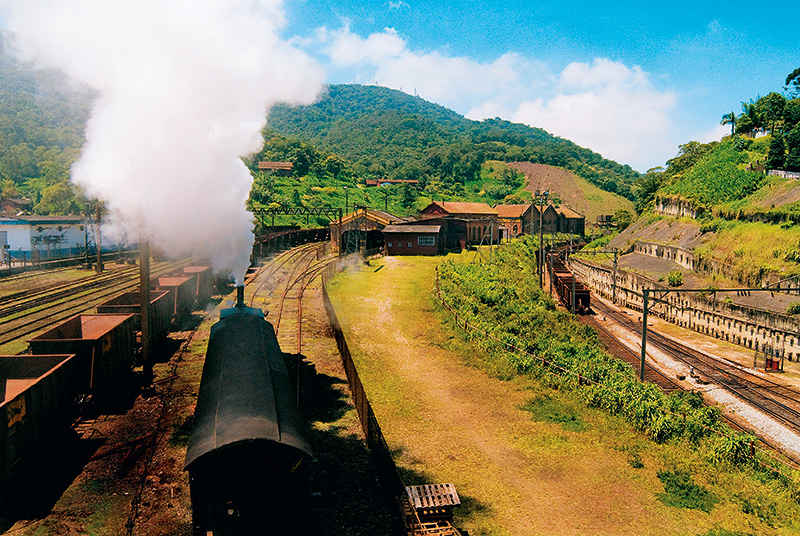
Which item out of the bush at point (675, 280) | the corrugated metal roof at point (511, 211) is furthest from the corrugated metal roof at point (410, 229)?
the corrugated metal roof at point (511, 211)

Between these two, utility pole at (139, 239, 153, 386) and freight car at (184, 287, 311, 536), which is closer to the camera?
freight car at (184, 287, 311, 536)

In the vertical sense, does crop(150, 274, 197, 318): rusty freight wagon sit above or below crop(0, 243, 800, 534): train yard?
above

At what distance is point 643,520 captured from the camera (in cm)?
1344

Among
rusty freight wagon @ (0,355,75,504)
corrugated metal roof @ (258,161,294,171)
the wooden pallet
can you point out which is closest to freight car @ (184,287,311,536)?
the wooden pallet

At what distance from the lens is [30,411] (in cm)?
1294

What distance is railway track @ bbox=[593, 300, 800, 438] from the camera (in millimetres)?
23625

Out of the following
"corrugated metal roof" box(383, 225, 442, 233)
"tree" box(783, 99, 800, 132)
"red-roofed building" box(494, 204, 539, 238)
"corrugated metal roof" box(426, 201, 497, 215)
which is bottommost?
"corrugated metal roof" box(383, 225, 442, 233)

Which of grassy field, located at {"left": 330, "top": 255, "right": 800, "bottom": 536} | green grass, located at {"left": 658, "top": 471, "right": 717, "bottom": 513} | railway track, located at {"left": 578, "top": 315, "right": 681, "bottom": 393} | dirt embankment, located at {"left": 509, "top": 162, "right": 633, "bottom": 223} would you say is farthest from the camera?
dirt embankment, located at {"left": 509, "top": 162, "right": 633, "bottom": 223}

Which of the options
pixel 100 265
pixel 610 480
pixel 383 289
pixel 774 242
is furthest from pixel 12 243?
pixel 774 242

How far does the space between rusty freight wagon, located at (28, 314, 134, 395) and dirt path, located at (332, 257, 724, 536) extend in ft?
32.1

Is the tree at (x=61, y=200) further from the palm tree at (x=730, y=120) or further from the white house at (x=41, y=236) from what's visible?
the palm tree at (x=730, y=120)

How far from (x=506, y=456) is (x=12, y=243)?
195 feet

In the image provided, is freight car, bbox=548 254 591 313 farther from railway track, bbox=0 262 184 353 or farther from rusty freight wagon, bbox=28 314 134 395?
railway track, bbox=0 262 184 353

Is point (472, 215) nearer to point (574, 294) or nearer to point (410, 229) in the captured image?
point (410, 229)
